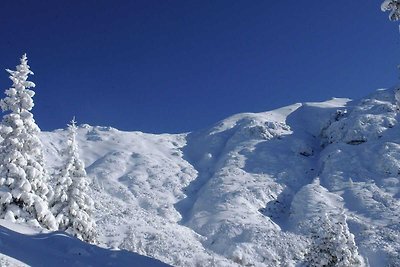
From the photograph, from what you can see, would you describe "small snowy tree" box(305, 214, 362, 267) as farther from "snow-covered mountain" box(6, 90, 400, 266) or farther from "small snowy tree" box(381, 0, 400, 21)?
"small snowy tree" box(381, 0, 400, 21)

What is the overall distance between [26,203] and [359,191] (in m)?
105

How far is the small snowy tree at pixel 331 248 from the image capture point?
32875 mm

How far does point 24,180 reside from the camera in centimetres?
2498

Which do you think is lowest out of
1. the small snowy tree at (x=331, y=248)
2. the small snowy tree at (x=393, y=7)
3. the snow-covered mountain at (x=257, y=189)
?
the small snowy tree at (x=331, y=248)

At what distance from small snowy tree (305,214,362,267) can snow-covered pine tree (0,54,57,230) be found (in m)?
18.9

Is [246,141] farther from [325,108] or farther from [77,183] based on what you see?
[77,183]

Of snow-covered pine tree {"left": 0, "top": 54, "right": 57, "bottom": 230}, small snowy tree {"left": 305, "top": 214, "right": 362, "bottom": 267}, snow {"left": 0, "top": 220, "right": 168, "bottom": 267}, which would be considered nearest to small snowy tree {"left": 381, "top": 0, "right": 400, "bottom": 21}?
snow {"left": 0, "top": 220, "right": 168, "bottom": 267}

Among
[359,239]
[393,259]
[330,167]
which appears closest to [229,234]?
[359,239]

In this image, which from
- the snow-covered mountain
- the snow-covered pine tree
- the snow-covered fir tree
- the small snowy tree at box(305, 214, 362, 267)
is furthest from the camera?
the snow-covered mountain

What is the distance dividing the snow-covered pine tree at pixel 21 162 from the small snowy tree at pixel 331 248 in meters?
18.9

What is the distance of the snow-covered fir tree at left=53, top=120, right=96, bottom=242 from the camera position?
31.0m

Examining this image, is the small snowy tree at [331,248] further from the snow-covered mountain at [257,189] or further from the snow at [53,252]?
the snow at [53,252]

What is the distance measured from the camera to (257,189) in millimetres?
128500

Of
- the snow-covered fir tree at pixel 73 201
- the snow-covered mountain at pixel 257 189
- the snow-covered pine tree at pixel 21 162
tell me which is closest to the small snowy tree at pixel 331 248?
the snow-covered mountain at pixel 257 189
